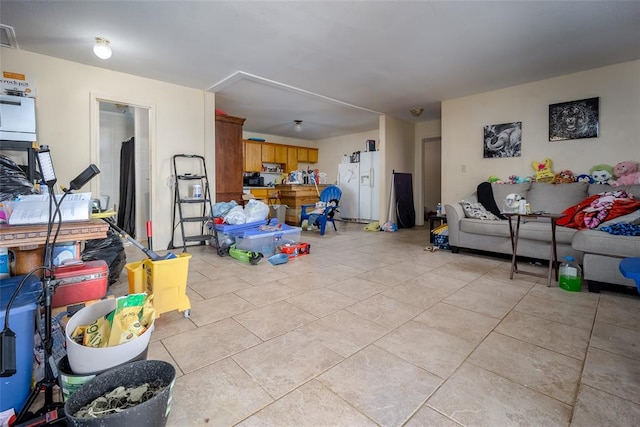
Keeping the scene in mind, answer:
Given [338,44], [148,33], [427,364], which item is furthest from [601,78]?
[148,33]

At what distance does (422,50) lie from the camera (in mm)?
3145

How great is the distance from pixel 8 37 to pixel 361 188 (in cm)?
605

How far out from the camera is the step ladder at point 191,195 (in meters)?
4.13

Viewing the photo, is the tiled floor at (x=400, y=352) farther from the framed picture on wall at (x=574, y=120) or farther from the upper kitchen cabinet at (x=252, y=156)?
the upper kitchen cabinet at (x=252, y=156)

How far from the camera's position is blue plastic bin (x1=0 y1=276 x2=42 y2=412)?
1065 millimetres

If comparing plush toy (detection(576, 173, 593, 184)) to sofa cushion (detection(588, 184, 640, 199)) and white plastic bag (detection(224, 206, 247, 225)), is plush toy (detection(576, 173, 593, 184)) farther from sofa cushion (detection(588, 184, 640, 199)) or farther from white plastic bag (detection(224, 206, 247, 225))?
white plastic bag (detection(224, 206, 247, 225))

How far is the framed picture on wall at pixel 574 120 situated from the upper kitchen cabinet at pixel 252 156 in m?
6.04

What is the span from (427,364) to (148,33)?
3.58 meters

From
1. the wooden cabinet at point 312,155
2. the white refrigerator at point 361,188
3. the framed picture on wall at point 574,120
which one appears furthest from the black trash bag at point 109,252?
the wooden cabinet at point 312,155

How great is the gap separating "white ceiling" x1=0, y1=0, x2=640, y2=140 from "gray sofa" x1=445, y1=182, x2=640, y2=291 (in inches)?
60.7

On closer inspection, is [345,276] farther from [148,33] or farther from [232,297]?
[148,33]

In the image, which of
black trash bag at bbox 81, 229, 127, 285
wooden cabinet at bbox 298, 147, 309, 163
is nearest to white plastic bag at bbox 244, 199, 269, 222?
black trash bag at bbox 81, 229, 127, 285

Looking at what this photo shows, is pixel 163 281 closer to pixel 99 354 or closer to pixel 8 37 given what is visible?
pixel 99 354

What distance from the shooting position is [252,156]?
7523mm
